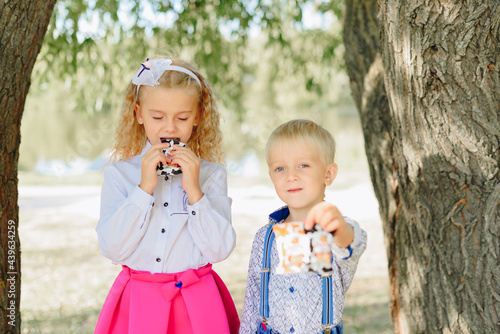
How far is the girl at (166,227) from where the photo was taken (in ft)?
6.89

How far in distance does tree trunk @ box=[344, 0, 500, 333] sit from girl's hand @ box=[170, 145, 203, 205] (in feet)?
3.35

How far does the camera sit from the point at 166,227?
7.18 ft

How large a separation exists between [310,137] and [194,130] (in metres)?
Answer: 0.69

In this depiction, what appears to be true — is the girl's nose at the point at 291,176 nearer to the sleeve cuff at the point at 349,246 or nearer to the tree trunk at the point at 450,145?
the sleeve cuff at the point at 349,246

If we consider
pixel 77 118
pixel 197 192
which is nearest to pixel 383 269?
pixel 197 192

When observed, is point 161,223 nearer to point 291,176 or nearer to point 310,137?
point 291,176

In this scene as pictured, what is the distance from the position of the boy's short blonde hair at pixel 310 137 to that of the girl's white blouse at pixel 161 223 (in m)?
0.36

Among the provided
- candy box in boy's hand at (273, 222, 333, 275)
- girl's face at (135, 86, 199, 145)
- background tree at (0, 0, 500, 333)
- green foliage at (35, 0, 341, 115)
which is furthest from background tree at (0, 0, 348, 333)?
candy box in boy's hand at (273, 222, 333, 275)

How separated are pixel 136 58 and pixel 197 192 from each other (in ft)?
13.7

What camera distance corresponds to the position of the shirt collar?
218 cm

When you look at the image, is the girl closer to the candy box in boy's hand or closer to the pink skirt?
the pink skirt

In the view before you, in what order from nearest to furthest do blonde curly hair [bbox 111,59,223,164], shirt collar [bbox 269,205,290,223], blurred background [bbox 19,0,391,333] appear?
shirt collar [bbox 269,205,290,223] → blonde curly hair [bbox 111,59,223,164] → blurred background [bbox 19,0,391,333]

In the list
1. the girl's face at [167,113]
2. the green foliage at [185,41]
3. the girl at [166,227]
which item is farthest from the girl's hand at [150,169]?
the green foliage at [185,41]

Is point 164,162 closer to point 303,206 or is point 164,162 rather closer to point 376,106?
point 303,206
